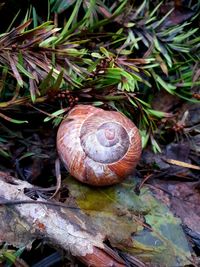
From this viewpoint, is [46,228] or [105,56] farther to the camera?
[105,56]

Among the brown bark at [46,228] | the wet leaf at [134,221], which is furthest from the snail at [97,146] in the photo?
the brown bark at [46,228]

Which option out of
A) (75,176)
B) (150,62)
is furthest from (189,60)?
(75,176)

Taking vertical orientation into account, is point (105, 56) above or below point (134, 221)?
above

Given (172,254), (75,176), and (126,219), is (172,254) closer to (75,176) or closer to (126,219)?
(126,219)

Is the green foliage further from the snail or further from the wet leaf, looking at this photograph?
the wet leaf

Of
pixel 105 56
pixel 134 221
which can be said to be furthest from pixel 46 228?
pixel 105 56

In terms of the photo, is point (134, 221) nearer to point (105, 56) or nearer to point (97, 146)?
point (97, 146)
